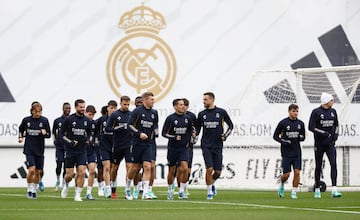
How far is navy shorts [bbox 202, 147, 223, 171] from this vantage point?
2655cm

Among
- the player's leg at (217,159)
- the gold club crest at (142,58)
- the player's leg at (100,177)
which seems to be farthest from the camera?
the gold club crest at (142,58)

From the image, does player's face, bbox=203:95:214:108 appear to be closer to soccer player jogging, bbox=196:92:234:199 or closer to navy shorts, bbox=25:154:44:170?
soccer player jogging, bbox=196:92:234:199

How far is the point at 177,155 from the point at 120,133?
166 centimetres

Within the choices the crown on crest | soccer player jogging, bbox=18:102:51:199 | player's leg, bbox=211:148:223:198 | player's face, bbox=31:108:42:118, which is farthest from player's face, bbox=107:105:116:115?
the crown on crest

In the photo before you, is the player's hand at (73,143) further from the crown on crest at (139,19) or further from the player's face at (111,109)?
the crown on crest at (139,19)

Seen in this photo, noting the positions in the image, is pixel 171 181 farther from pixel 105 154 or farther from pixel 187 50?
pixel 187 50

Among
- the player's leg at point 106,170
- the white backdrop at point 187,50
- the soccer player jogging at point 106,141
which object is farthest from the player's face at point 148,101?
the white backdrop at point 187,50

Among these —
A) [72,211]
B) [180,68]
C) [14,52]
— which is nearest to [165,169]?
[180,68]

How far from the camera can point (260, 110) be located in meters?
37.0

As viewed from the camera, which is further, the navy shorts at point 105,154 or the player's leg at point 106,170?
the navy shorts at point 105,154

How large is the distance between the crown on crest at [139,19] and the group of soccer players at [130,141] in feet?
26.8

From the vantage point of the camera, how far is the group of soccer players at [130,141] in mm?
25766

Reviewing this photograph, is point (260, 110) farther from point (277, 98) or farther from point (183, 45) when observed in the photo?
point (183, 45)

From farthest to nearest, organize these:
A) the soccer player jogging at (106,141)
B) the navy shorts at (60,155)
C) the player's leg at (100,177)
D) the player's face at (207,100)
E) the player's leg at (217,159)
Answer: the navy shorts at (60,155), the player's leg at (100,177), the soccer player jogging at (106,141), the player's leg at (217,159), the player's face at (207,100)
